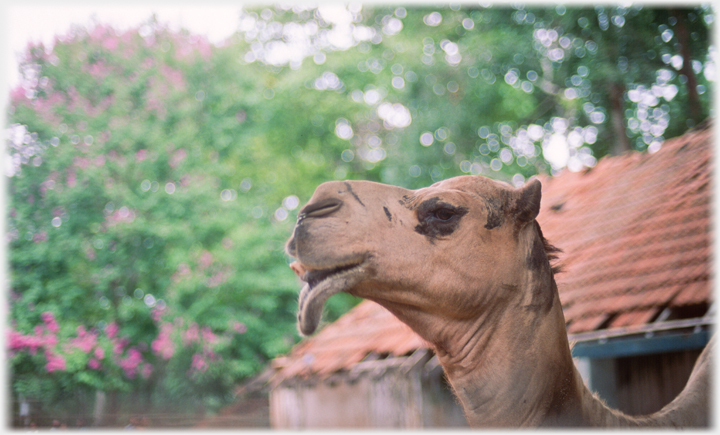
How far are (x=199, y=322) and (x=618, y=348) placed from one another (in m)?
6.72

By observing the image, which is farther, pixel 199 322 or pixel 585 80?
pixel 199 322

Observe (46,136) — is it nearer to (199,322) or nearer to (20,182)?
(20,182)

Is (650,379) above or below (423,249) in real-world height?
below

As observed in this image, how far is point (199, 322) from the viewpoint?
27.0 ft

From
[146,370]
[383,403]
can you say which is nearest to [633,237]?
[383,403]

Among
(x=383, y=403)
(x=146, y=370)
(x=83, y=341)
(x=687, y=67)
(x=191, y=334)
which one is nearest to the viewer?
(x=383, y=403)

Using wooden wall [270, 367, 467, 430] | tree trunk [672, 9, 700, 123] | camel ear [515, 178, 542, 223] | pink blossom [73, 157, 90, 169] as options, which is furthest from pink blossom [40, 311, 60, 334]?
tree trunk [672, 9, 700, 123]

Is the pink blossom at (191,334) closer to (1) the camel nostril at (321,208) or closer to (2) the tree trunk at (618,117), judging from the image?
(2) the tree trunk at (618,117)

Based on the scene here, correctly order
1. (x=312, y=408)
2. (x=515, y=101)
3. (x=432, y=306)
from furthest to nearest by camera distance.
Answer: (x=515, y=101)
(x=312, y=408)
(x=432, y=306)

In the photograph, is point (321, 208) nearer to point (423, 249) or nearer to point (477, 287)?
point (423, 249)

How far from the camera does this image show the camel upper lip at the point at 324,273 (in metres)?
1.27

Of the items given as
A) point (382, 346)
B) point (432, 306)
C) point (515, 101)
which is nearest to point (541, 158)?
point (515, 101)

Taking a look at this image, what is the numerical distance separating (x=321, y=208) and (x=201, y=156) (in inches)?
303

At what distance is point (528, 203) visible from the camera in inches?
57.9
